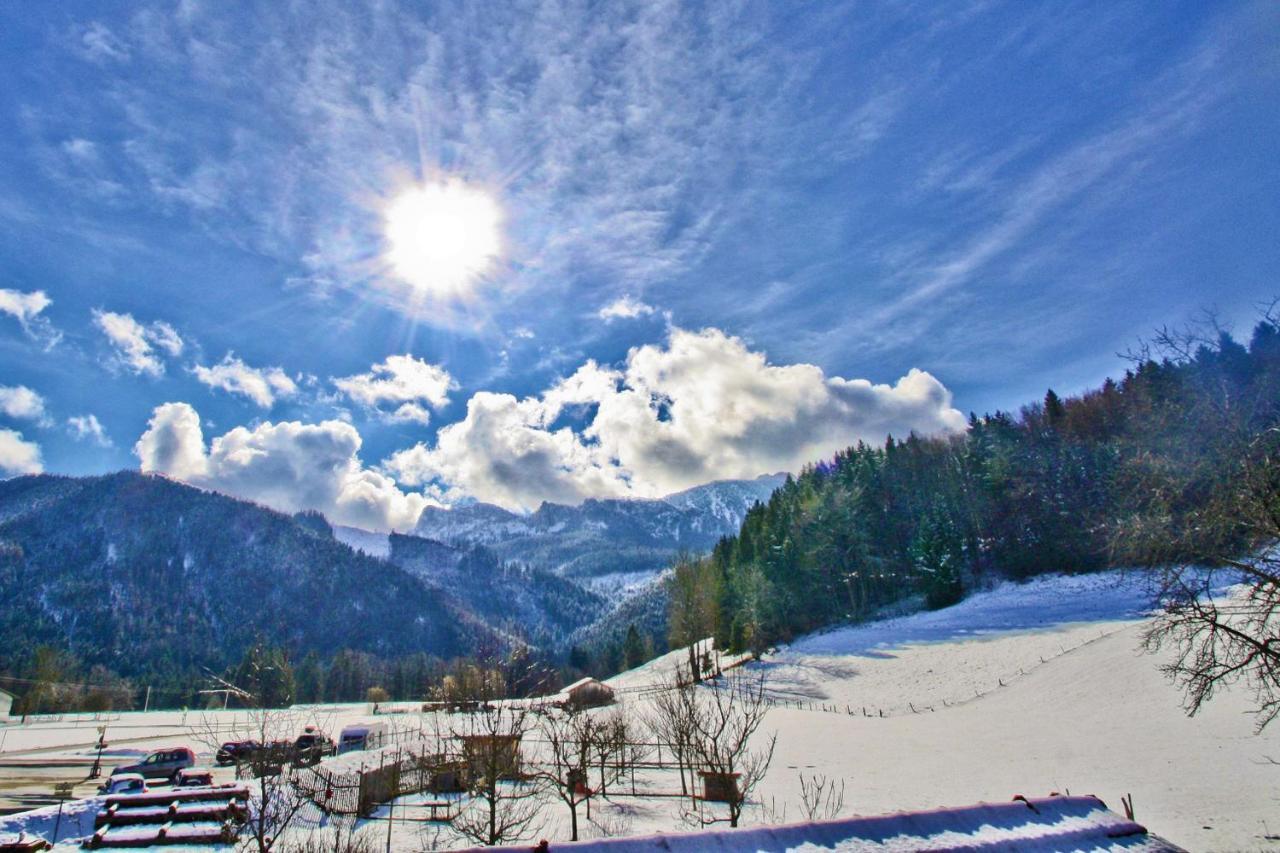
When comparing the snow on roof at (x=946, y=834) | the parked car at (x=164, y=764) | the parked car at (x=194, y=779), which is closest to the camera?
the snow on roof at (x=946, y=834)

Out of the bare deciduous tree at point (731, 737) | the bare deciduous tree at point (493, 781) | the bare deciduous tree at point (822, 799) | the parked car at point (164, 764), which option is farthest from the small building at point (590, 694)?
the bare deciduous tree at point (822, 799)

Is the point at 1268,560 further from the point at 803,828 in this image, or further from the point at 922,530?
the point at 922,530

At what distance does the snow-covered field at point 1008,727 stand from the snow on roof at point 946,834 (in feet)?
35.9

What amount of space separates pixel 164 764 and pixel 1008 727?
5185 cm

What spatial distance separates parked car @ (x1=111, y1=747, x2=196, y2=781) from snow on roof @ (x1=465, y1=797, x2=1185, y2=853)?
145 feet

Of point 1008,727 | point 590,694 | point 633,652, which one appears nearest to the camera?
point 1008,727

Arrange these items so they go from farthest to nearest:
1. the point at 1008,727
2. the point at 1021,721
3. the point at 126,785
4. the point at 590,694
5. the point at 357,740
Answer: the point at 590,694 → the point at 357,740 → the point at 1021,721 → the point at 1008,727 → the point at 126,785

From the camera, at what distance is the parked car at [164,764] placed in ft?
128

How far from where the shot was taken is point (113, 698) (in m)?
136

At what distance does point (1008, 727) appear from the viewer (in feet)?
125

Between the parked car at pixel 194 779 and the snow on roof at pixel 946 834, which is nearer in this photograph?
the snow on roof at pixel 946 834

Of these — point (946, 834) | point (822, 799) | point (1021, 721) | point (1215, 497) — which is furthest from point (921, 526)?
point (946, 834)

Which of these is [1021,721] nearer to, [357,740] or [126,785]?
[126,785]

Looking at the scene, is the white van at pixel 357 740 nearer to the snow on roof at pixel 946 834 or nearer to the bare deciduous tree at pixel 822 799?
the bare deciduous tree at pixel 822 799
